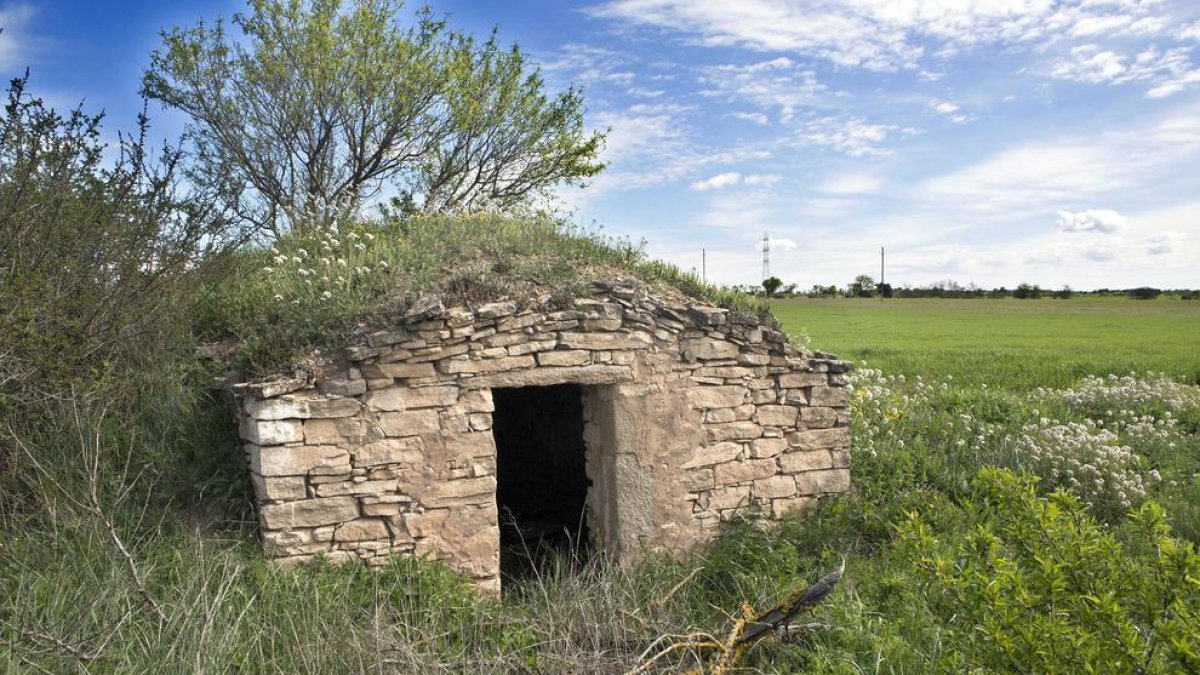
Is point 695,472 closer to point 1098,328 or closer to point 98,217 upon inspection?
point 98,217

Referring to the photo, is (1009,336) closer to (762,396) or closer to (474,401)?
(762,396)

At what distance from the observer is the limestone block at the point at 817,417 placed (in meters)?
6.98

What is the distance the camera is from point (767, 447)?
22.4 ft

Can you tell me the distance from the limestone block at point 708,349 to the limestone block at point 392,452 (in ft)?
6.74

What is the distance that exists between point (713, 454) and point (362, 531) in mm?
2579

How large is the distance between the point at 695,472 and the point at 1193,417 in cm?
751

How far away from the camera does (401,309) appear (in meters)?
5.88

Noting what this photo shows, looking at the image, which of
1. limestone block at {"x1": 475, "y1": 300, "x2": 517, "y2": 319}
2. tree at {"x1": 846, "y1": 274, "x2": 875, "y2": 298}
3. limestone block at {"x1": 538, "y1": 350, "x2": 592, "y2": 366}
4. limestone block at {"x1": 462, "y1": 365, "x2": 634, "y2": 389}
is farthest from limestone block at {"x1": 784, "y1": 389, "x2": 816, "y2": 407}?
tree at {"x1": 846, "y1": 274, "x2": 875, "y2": 298}

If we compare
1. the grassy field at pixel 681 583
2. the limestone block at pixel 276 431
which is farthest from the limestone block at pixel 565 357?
the limestone block at pixel 276 431

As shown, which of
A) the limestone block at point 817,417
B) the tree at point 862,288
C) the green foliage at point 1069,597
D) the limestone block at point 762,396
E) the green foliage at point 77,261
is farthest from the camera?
the tree at point 862,288

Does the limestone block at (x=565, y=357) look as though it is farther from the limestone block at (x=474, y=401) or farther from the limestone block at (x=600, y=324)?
the limestone block at (x=474, y=401)

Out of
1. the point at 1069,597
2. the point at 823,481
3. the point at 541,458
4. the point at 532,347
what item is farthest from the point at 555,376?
the point at 541,458

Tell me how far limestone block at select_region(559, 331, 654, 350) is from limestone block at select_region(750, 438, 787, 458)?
1.22 metres

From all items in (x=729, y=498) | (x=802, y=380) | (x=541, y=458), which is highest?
(x=802, y=380)
